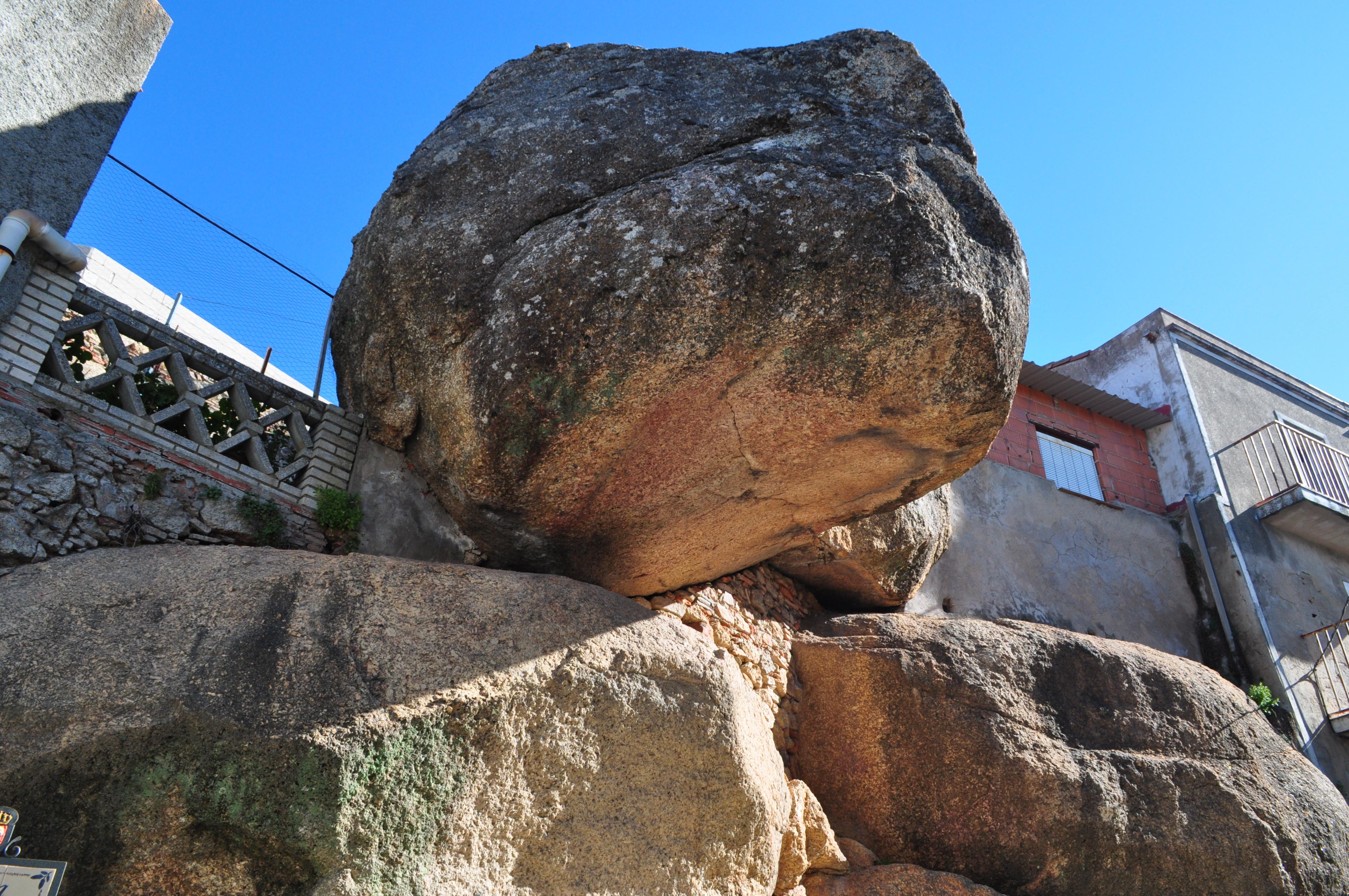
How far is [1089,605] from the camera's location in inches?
392

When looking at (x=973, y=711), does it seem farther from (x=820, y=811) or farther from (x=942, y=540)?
(x=942, y=540)

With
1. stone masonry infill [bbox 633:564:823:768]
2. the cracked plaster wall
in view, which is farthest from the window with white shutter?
stone masonry infill [bbox 633:564:823:768]

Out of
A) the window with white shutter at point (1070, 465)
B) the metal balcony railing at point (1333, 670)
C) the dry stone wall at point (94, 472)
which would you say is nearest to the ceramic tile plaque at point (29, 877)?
the dry stone wall at point (94, 472)

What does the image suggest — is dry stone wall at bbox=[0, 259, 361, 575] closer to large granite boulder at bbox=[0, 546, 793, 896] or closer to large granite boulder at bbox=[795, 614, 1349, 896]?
large granite boulder at bbox=[0, 546, 793, 896]

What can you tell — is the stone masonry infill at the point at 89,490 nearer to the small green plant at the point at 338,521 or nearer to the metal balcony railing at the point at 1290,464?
the small green plant at the point at 338,521

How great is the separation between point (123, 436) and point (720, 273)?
3187mm

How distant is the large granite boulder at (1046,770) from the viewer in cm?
621

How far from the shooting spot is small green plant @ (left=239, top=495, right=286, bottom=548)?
5.54m

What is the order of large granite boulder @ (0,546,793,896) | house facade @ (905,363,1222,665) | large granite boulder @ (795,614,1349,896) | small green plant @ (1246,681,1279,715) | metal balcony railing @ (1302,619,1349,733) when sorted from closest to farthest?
1. large granite boulder @ (0,546,793,896)
2. large granite boulder @ (795,614,1349,896)
3. house facade @ (905,363,1222,665)
4. small green plant @ (1246,681,1279,715)
5. metal balcony railing @ (1302,619,1349,733)

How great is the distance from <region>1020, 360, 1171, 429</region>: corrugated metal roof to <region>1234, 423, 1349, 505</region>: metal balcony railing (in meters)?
1.06

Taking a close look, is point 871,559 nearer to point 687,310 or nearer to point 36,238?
point 687,310

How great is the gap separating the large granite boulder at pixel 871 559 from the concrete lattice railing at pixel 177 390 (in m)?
3.16

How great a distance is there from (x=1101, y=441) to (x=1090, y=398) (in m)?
0.55

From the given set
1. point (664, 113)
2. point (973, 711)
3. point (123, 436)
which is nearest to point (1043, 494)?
point (973, 711)
